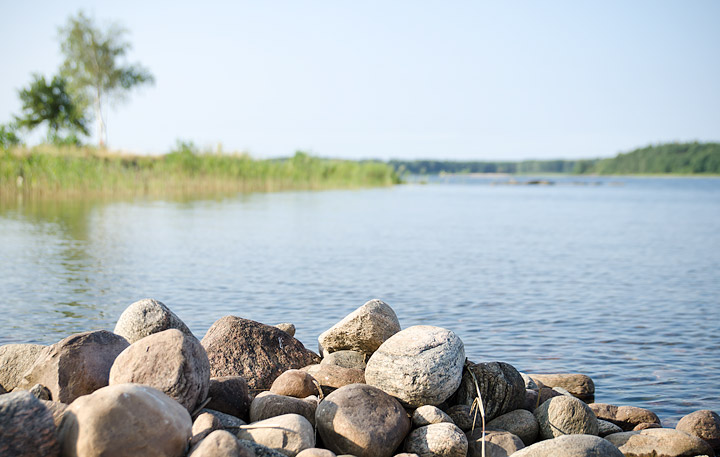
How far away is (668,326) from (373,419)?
18.5ft

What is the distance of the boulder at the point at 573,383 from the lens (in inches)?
240

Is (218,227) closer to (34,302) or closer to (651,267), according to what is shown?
(34,302)

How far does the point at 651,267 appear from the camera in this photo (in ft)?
46.1

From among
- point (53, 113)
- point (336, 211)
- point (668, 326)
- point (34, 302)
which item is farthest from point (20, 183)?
point (53, 113)

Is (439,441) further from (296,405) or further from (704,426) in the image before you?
(704,426)

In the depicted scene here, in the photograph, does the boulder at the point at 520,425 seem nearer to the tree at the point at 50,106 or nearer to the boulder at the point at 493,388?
the boulder at the point at 493,388

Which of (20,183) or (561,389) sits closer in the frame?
(561,389)

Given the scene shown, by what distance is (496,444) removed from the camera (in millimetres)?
4758

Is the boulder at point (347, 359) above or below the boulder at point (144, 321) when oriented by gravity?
below

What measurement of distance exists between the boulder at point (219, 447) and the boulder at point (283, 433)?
1.16 feet

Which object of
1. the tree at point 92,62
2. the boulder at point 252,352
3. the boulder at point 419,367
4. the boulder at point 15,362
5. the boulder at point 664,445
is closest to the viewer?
the boulder at point 664,445

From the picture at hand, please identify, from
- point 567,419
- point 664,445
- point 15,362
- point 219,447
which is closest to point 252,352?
point 15,362

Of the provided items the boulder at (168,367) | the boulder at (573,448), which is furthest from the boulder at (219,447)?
the boulder at (573,448)

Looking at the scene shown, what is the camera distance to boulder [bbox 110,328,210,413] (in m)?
4.40
